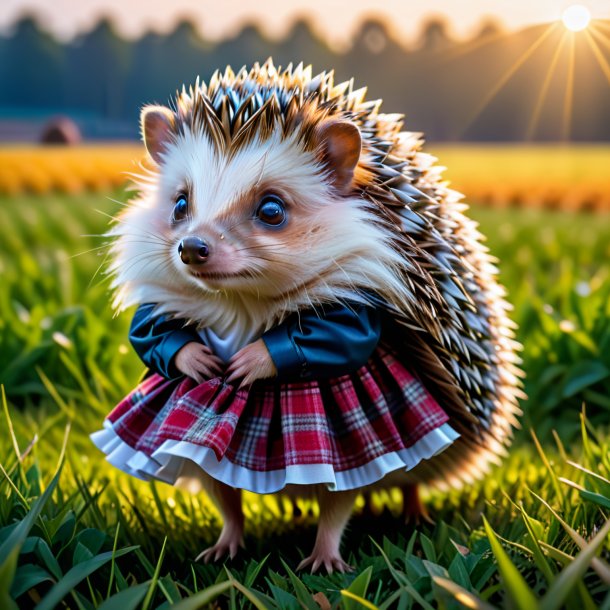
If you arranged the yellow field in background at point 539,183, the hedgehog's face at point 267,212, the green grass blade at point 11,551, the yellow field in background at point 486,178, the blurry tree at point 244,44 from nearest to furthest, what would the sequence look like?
1. the green grass blade at point 11,551
2. the hedgehog's face at point 267,212
3. the yellow field in background at point 539,183
4. the yellow field in background at point 486,178
5. the blurry tree at point 244,44

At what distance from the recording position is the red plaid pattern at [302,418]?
2.37 meters

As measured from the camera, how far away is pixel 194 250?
2.18 metres

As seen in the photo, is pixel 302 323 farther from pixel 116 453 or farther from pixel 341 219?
pixel 116 453

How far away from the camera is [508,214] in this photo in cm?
1083

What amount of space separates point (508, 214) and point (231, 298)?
9.01m

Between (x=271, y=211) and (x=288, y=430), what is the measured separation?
2.21 feet

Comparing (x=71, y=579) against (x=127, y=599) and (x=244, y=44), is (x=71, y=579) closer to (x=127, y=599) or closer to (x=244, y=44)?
(x=127, y=599)

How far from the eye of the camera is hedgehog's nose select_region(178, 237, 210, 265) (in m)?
2.18

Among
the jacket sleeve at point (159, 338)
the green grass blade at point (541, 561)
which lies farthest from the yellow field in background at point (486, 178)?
the green grass blade at point (541, 561)

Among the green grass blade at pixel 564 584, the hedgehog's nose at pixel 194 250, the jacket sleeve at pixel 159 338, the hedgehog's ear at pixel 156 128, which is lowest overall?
the green grass blade at pixel 564 584

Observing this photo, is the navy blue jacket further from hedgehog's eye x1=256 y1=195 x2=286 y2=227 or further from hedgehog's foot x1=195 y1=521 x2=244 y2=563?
hedgehog's foot x1=195 y1=521 x2=244 y2=563

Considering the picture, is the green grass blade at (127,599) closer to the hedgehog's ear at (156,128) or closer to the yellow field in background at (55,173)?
the hedgehog's ear at (156,128)

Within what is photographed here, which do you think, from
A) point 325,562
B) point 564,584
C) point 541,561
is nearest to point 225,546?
point 325,562

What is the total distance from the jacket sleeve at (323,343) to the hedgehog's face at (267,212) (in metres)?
0.12
